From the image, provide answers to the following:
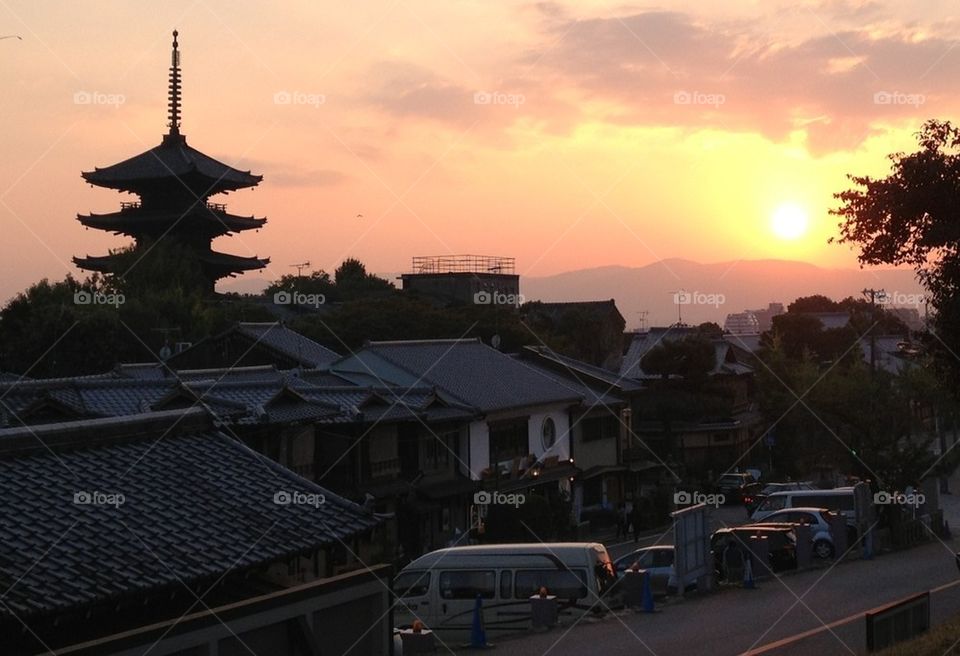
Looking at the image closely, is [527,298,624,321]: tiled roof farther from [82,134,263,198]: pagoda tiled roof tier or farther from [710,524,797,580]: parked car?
[710,524,797,580]: parked car

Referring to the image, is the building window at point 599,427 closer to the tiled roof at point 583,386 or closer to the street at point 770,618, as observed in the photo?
the tiled roof at point 583,386

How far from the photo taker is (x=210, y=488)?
1257 centimetres

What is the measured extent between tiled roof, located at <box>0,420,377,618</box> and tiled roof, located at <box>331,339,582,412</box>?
31683mm

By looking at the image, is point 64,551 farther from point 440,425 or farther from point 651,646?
point 440,425

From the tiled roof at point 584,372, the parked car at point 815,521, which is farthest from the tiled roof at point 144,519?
the tiled roof at point 584,372

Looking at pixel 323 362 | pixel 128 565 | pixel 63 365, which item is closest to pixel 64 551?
pixel 128 565

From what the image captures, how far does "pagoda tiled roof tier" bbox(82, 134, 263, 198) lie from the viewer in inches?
2901

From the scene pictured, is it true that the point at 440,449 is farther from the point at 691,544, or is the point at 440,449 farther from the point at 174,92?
the point at 174,92

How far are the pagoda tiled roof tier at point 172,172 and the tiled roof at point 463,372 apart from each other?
28481 mm

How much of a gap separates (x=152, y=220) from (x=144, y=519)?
215 ft

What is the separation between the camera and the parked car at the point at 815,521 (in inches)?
1244

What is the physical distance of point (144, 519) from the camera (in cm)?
1142

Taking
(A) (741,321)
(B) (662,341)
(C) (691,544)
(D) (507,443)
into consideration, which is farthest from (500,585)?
(A) (741,321)

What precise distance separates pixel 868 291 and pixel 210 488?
49522mm
